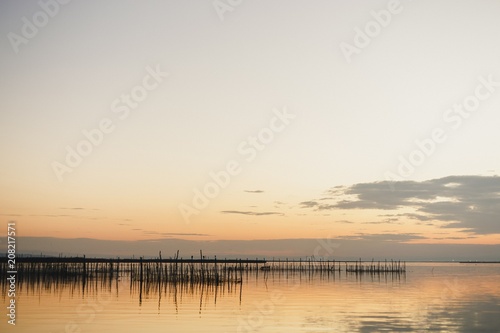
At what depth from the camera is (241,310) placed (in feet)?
103

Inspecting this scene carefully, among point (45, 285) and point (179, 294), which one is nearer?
point (179, 294)

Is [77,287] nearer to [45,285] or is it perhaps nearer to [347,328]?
[45,285]

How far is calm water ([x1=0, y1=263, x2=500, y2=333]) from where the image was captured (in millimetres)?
25156

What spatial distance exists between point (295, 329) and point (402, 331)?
456cm

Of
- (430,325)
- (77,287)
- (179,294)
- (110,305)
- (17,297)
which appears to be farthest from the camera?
(77,287)

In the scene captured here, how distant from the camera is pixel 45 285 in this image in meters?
45.2

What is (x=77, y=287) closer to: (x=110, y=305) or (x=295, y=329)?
(x=110, y=305)

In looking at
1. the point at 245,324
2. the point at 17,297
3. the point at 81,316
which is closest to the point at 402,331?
the point at 245,324

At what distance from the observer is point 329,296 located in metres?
41.2

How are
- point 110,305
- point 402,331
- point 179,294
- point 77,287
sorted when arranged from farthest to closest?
point 77,287, point 179,294, point 110,305, point 402,331

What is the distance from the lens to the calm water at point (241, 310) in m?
25.2

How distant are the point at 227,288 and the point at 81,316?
1971 centimetres

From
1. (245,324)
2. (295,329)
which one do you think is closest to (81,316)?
(245,324)

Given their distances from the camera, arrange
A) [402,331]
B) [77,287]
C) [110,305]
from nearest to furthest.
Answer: [402,331] < [110,305] < [77,287]
